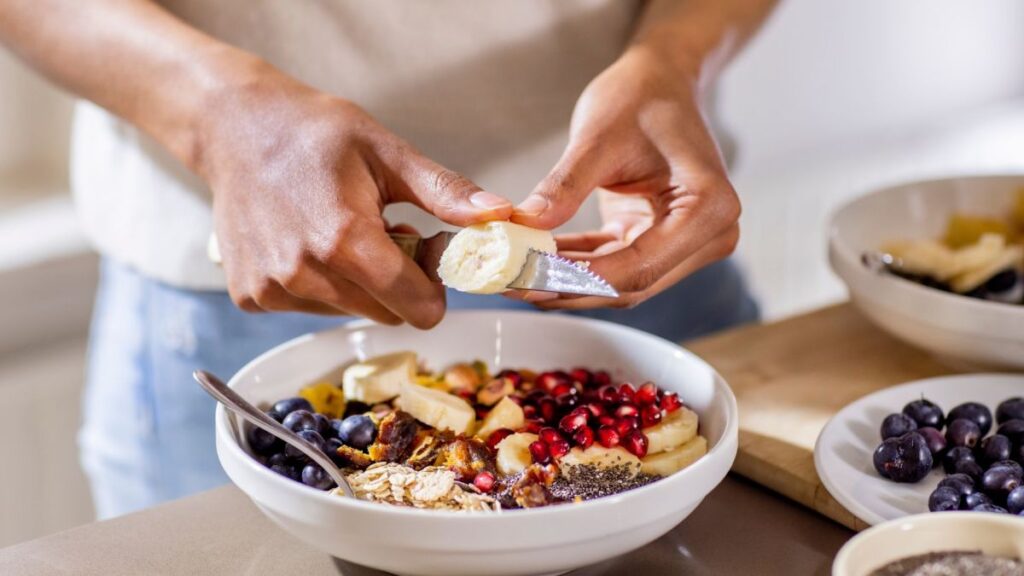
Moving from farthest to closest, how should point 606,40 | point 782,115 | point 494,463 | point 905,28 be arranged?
point 905,28 < point 782,115 < point 606,40 < point 494,463

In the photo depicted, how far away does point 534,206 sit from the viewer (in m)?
0.98

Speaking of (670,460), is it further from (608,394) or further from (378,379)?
(378,379)

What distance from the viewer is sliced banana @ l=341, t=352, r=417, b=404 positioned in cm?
102

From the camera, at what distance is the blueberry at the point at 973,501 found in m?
0.89

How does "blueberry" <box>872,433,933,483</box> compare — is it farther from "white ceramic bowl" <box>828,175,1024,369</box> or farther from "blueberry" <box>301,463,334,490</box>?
"blueberry" <box>301,463,334,490</box>

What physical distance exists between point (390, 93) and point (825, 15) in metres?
1.88

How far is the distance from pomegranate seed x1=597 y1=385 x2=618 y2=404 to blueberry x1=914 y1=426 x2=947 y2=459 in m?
0.26

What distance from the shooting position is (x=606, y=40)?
1458 millimetres

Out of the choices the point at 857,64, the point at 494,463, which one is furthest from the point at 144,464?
the point at 857,64

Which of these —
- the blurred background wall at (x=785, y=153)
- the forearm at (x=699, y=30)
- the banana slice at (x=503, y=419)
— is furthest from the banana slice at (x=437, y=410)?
the blurred background wall at (x=785, y=153)

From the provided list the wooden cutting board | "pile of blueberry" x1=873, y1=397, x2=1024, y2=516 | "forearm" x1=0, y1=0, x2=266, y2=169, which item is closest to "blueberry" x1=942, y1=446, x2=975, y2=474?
"pile of blueberry" x1=873, y1=397, x2=1024, y2=516

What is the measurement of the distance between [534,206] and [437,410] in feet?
0.63

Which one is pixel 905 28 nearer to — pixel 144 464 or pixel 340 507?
pixel 144 464

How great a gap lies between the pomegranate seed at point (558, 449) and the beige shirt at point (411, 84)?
534 mm
